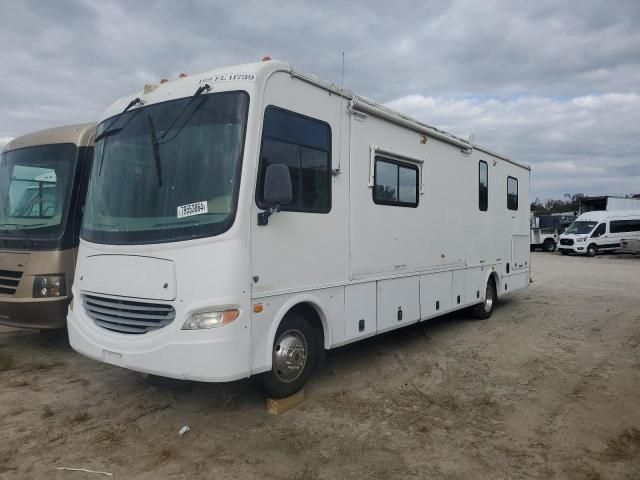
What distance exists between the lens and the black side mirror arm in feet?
14.5

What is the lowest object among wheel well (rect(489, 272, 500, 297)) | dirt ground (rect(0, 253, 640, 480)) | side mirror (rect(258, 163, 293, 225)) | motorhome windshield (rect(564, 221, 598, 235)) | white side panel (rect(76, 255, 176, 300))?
dirt ground (rect(0, 253, 640, 480))

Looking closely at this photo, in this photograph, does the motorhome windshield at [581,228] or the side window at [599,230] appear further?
the motorhome windshield at [581,228]

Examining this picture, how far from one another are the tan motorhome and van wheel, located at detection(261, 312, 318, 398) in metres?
3.12

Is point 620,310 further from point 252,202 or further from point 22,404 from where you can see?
point 22,404

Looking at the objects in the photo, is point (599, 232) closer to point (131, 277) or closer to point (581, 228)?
point (581, 228)

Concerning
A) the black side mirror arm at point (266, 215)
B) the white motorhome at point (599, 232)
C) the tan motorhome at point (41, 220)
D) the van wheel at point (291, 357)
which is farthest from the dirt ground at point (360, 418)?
the white motorhome at point (599, 232)

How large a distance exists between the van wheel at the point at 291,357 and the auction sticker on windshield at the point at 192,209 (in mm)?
1265

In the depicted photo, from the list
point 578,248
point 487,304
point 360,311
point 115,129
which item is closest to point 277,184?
point 115,129

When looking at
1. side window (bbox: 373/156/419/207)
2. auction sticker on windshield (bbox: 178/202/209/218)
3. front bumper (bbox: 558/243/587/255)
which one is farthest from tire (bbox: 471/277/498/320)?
front bumper (bbox: 558/243/587/255)

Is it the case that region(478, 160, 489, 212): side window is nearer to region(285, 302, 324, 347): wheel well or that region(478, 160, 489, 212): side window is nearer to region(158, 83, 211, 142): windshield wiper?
region(285, 302, 324, 347): wheel well

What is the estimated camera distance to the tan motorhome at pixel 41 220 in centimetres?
631

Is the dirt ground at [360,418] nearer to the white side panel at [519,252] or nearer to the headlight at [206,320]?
the headlight at [206,320]

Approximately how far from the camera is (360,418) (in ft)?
15.6

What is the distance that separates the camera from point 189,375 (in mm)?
4109
